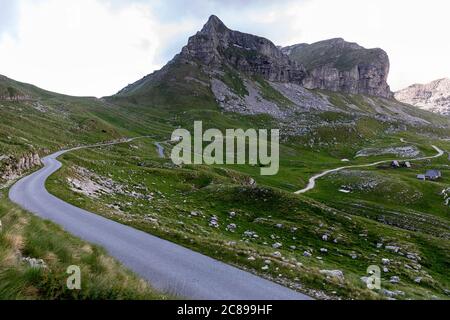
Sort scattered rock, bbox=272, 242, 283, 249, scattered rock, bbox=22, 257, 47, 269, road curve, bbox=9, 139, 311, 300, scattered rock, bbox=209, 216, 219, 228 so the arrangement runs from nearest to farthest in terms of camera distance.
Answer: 1. scattered rock, bbox=22, 257, 47, 269
2. road curve, bbox=9, 139, 311, 300
3. scattered rock, bbox=272, 242, 283, 249
4. scattered rock, bbox=209, 216, 219, 228

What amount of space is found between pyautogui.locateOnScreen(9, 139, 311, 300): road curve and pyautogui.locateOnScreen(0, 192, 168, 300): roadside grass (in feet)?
9.48

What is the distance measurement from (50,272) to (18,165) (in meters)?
47.0

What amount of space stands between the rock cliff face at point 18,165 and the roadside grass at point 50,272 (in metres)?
35.7

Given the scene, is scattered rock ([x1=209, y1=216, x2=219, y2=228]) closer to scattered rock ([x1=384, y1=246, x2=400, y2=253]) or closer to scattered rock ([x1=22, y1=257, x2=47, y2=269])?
scattered rock ([x1=384, y1=246, x2=400, y2=253])

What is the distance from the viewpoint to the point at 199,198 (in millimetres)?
52062

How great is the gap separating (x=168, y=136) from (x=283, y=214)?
141 metres

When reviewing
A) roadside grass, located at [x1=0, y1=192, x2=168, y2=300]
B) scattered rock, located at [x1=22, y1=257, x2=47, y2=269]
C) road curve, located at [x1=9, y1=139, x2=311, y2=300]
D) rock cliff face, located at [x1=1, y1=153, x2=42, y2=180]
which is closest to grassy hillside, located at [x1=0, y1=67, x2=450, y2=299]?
roadside grass, located at [x1=0, y1=192, x2=168, y2=300]

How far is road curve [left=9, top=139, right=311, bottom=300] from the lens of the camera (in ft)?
50.4

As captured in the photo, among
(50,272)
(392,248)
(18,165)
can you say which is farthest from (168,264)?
(18,165)

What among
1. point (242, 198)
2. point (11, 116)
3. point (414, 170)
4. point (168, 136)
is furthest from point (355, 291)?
point (168, 136)

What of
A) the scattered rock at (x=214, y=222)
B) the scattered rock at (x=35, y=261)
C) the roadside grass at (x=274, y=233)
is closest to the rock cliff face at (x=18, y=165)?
the roadside grass at (x=274, y=233)

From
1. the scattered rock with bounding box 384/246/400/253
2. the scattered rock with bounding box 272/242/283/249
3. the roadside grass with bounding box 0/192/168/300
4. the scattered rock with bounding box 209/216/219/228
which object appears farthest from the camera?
the scattered rock with bounding box 384/246/400/253

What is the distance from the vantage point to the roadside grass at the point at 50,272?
8391mm

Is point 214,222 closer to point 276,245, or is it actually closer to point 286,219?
point 276,245
